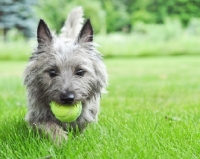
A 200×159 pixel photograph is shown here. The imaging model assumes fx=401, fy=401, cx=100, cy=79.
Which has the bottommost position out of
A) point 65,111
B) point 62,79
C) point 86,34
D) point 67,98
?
point 65,111

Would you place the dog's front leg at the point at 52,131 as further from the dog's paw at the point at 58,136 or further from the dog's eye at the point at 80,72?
the dog's eye at the point at 80,72

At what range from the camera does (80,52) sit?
11.7 ft

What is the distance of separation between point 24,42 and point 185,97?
58.6 feet

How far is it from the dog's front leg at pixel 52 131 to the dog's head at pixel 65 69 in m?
0.22

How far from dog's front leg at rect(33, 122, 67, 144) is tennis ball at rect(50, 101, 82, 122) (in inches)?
3.7

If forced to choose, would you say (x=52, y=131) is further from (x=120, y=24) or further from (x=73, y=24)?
(x=120, y=24)

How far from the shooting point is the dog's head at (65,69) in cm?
326

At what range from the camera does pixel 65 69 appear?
3391 millimetres

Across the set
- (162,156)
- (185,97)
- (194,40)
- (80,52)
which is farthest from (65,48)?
(194,40)

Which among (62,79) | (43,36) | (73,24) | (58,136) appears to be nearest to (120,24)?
(73,24)

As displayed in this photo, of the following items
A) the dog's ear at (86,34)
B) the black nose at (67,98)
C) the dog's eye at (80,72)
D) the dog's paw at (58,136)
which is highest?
the dog's ear at (86,34)

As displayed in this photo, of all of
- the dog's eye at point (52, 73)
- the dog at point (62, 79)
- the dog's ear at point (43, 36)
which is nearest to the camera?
the dog at point (62, 79)

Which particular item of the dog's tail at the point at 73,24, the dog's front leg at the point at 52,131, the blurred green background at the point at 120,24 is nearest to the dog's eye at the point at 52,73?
the dog's front leg at the point at 52,131

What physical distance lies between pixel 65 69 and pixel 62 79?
0.45 feet
